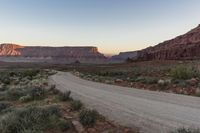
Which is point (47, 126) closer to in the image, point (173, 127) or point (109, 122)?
point (109, 122)

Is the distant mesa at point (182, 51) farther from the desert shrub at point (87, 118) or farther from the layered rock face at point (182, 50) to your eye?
the desert shrub at point (87, 118)

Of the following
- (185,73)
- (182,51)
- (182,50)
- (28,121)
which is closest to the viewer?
(28,121)

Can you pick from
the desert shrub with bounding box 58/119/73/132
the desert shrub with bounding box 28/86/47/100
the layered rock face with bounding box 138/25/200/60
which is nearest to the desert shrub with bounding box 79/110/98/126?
the desert shrub with bounding box 58/119/73/132

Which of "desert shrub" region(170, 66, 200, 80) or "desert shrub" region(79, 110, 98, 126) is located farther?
"desert shrub" region(170, 66, 200, 80)

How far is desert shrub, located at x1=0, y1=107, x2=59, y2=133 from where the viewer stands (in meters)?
8.23

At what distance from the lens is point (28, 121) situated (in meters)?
8.62

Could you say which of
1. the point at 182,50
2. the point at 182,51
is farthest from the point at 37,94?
the point at 182,50

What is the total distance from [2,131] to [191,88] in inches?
539

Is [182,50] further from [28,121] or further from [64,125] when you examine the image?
[28,121]

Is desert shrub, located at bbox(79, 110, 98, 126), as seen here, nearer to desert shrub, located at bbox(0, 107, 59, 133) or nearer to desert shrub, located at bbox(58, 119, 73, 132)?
desert shrub, located at bbox(58, 119, 73, 132)

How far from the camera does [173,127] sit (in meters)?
8.22

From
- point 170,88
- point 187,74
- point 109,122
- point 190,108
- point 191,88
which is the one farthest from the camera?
point 187,74

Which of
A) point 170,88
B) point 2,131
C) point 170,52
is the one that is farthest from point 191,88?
point 170,52

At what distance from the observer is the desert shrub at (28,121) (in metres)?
8.23
